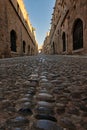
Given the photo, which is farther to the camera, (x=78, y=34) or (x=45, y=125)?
(x=78, y=34)

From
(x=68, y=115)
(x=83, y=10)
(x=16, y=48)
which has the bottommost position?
(x=68, y=115)

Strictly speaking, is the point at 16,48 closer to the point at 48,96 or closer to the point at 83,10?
the point at 83,10

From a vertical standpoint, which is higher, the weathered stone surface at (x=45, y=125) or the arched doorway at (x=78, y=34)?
the arched doorway at (x=78, y=34)

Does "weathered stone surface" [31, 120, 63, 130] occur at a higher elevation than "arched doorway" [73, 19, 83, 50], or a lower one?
lower

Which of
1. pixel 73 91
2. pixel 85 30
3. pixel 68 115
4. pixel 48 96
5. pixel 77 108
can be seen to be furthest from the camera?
pixel 85 30

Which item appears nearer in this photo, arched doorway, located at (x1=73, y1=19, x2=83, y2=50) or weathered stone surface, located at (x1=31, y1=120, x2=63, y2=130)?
weathered stone surface, located at (x1=31, y1=120, x2=63, y2=130)

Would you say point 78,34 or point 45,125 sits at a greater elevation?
point 78,34

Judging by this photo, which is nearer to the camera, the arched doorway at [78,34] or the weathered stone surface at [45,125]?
the weathered stone surface at [45,125]

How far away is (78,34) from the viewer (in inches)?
485

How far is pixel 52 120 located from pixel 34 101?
35 cm

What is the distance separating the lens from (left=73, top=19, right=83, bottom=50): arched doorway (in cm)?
1167

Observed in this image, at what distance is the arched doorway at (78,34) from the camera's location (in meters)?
11.7

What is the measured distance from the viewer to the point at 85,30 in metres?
10.5

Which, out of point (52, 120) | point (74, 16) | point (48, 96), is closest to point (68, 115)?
point (52, 120)
